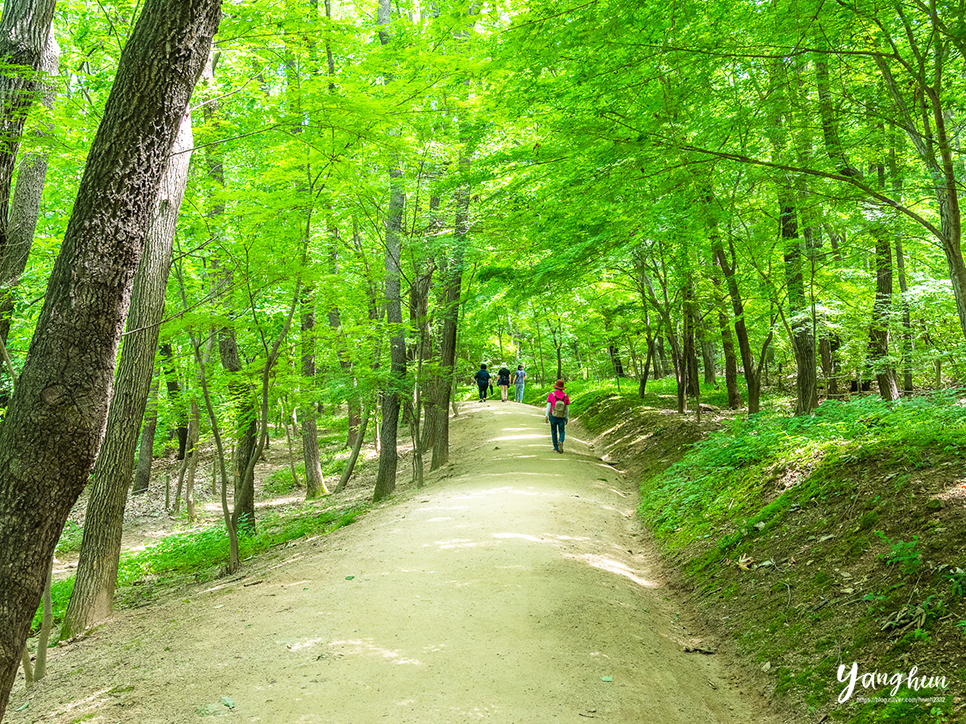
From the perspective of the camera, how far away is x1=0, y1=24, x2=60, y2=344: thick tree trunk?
5266 millimetres

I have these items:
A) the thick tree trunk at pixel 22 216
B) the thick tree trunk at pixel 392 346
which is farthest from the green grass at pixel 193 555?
the thick tree trunk at pixel 22 216

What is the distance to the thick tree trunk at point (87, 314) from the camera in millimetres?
2723

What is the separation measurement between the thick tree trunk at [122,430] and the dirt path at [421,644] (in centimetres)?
51

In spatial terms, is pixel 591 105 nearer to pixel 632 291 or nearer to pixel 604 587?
pixel 604 587

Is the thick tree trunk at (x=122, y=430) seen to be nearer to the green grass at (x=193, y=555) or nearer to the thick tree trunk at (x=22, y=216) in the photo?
the thick tree trunk at (x=22, y=216)

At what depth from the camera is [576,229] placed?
8070mm

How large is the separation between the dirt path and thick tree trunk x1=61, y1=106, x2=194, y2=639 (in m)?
0.51

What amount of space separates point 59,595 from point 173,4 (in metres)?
8.60

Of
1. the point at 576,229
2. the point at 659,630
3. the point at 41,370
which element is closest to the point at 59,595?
the point at 41,370

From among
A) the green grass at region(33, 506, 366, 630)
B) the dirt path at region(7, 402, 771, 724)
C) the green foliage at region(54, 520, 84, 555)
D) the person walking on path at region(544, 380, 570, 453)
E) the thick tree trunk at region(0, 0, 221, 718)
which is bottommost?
the green foliage at region(54, 520, 84, 555)

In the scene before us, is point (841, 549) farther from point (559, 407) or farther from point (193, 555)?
point (193, 555)

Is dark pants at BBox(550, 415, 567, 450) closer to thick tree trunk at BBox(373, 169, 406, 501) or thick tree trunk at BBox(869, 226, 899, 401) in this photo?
thick tree trunk at BBox(373, 169, 406, 501)

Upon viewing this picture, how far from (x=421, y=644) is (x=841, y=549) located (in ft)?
11.3

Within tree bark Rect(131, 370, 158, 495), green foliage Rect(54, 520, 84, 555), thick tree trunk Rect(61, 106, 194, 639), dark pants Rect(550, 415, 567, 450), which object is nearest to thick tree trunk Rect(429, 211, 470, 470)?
dark pants Rect(550, 415, 567, 450)
